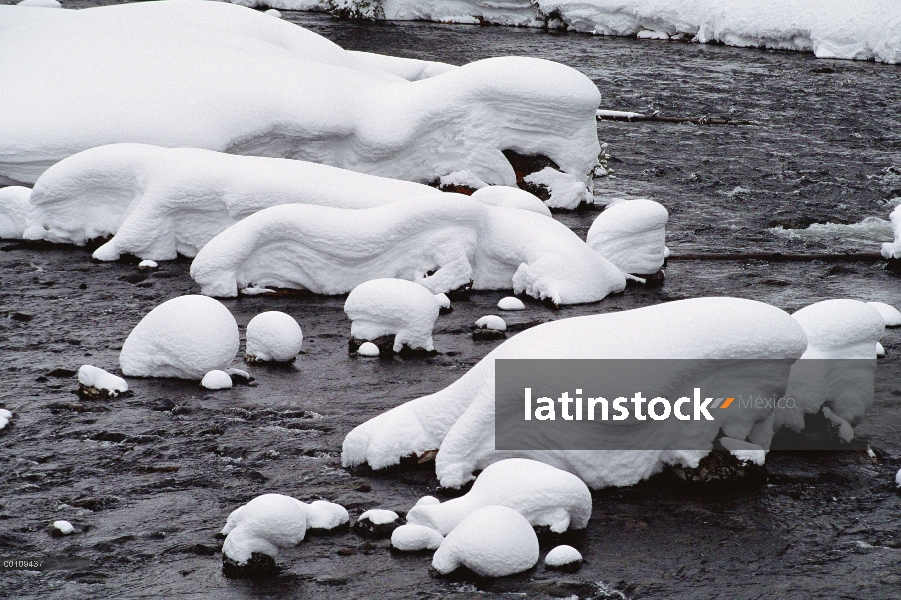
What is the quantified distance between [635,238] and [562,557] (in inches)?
222

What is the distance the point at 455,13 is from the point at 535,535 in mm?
27417

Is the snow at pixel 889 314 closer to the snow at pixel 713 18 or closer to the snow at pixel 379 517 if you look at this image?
the snow at pixel 379 517

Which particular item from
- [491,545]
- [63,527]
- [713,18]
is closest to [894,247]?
[491,545]

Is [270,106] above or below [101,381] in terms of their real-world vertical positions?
above

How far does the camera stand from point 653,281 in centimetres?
1059

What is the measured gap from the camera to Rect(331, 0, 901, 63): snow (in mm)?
25047

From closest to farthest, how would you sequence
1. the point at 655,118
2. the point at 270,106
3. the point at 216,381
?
the point at 216,381
the point at 270,106
the point at 655,118

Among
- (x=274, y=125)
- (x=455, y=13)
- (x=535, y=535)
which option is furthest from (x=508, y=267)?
(x=455, y=13)

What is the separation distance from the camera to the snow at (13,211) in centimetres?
1162

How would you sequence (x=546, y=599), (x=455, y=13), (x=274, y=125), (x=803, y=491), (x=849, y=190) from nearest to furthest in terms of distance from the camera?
(x=546, y=599) → (x=803, y=491) → (x=274, y=125) → (x=849, y=190) → (x=455, y=13)

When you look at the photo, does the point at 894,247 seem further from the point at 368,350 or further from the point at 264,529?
the point at 264,529

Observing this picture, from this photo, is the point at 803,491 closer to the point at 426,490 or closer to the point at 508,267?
the point at 426,490

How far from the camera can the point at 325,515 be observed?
18.9ft

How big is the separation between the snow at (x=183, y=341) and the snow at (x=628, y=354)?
189cm
